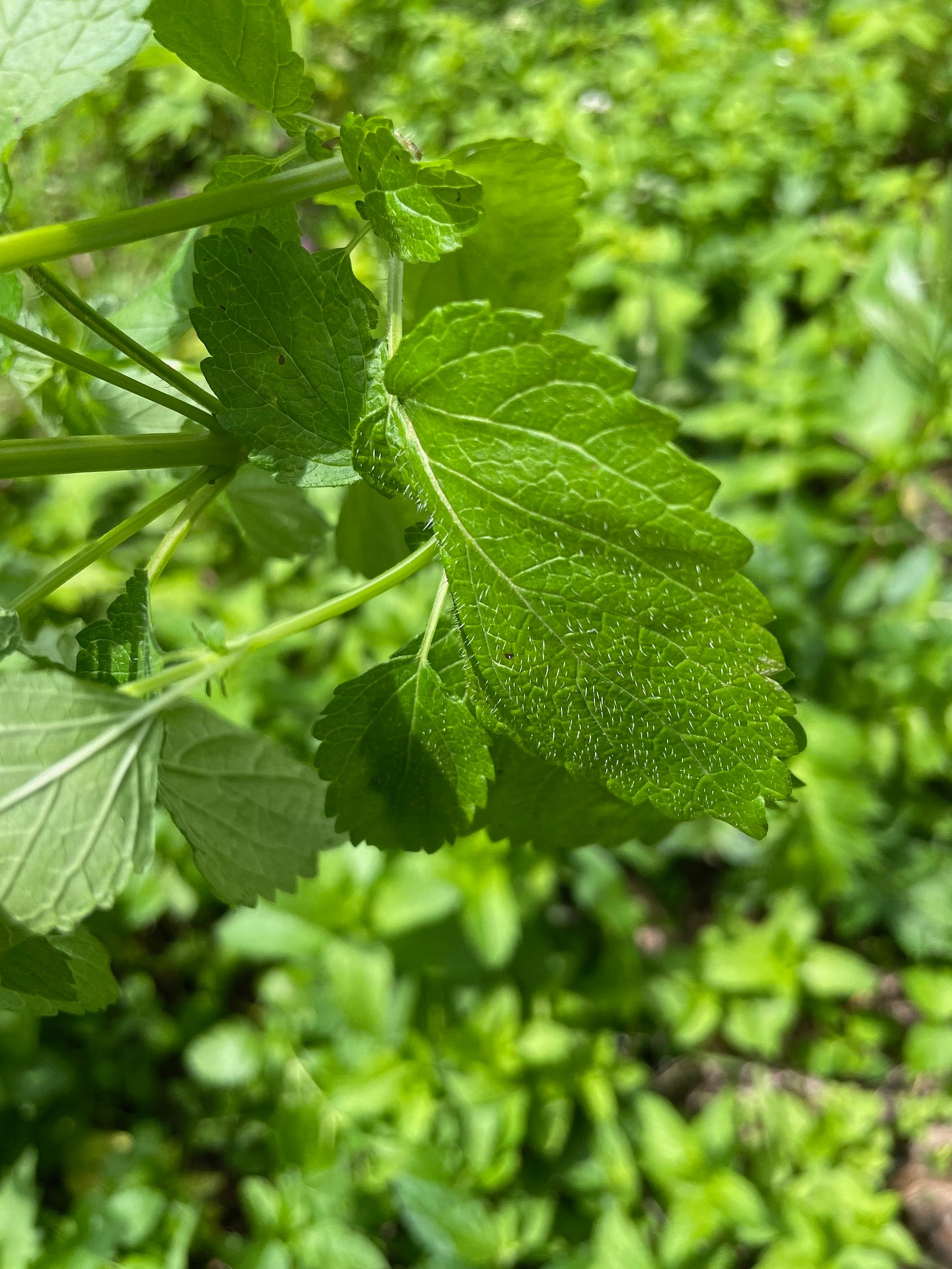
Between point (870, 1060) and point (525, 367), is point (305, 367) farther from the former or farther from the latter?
point (870, 1060)

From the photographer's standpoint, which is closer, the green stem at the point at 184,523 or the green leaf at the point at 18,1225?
the green stem at the point at 184,523

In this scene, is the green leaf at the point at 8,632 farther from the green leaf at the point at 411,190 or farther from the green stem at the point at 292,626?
the green leaf at the point at 411,190

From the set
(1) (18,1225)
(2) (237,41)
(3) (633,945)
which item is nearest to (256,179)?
(2) (237,41)

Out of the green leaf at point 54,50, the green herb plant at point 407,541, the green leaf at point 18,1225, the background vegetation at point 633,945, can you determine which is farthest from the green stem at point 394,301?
the green leaf at point 18,1225

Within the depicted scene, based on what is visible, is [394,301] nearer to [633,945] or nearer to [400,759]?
[400,759]

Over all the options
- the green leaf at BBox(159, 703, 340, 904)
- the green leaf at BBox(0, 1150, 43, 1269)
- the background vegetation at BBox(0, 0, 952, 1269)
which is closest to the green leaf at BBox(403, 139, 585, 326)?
the green leaf at BBox(159, 703, 340, 904)

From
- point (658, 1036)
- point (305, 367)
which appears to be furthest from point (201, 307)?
point (658, 1036)
